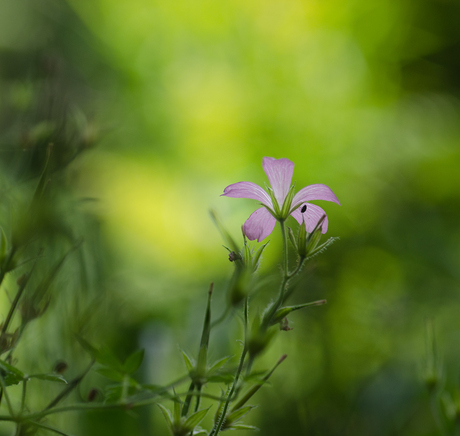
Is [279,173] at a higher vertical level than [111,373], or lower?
higher

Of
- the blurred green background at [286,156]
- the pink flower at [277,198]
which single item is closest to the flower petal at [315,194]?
the pink flower at [277,198]

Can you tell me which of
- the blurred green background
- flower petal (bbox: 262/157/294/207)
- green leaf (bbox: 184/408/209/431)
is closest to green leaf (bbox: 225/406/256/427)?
green leaf (bbox: 184/408/209/431)

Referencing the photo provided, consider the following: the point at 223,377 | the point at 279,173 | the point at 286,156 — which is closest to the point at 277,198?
the point at 279,173

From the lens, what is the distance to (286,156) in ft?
3.57

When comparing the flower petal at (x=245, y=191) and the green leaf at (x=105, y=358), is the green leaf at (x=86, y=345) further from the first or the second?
the flower petal at (x=245, y=191)

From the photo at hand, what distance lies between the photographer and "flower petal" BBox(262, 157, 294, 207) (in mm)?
265

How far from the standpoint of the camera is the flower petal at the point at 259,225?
24 cm

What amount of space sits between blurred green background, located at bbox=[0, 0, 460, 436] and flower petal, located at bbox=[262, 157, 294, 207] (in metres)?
0.44

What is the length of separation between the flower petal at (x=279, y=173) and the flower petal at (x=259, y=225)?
2 centimetres

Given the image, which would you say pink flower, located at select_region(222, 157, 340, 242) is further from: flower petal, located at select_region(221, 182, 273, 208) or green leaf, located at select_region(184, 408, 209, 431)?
green leaf, located at select_region(184, 408, 209, 431)

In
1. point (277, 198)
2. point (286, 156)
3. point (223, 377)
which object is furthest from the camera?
point (286, 156)

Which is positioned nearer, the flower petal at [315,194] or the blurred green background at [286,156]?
the flower petal at [315,194]

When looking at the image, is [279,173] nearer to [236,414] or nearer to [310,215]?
[310,215]

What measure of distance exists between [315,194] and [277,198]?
35mm
